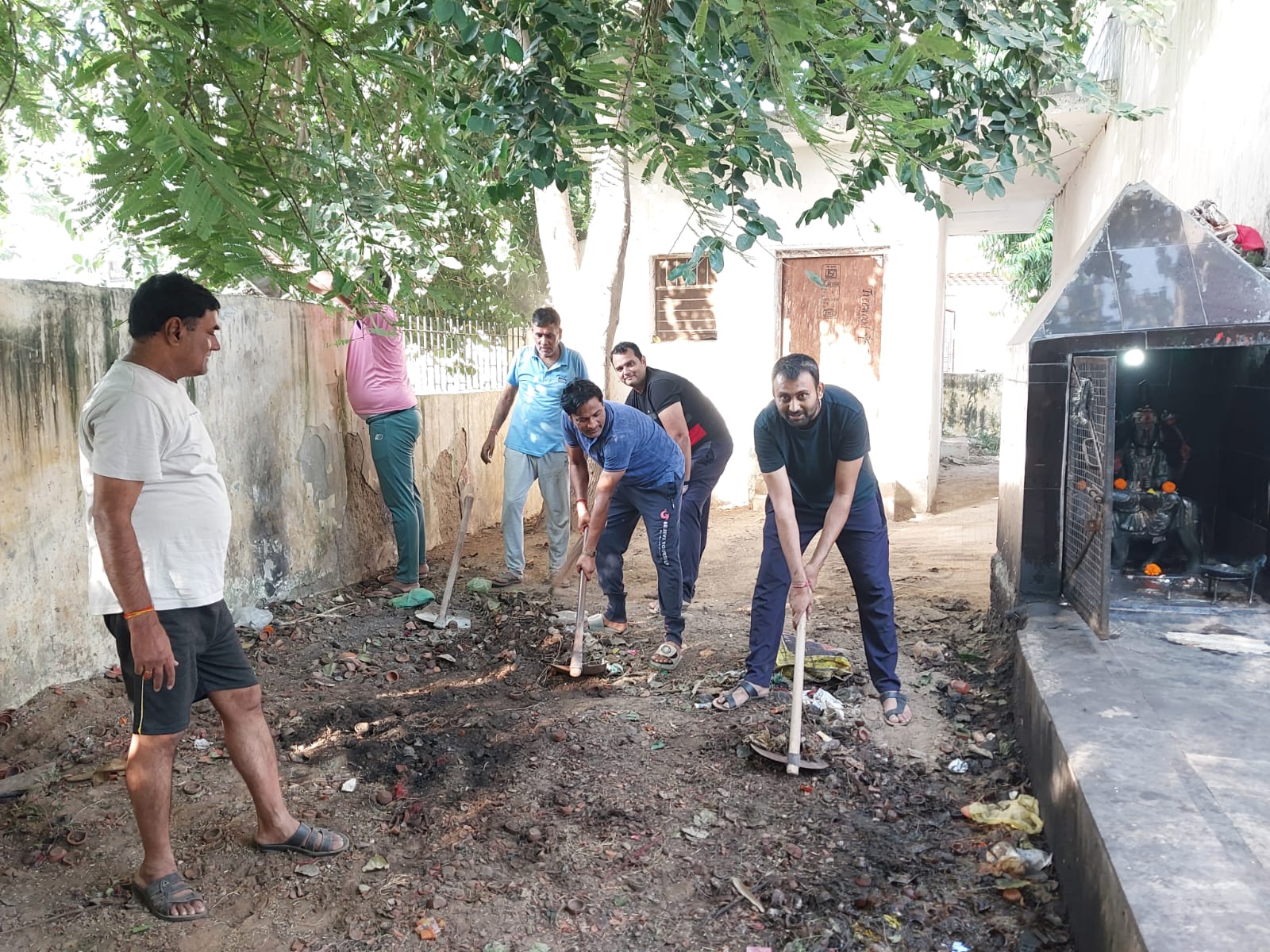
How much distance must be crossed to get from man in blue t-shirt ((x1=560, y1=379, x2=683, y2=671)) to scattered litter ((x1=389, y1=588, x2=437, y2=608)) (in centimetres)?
127

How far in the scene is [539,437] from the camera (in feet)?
20.8

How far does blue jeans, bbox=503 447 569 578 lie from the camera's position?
640 cm

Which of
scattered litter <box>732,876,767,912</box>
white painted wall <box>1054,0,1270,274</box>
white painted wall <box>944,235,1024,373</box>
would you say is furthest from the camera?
white painted wall <box>944,235,1024,373</box>

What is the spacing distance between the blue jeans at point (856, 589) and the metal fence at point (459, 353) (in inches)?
153

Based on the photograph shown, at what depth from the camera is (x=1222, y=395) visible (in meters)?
5.06

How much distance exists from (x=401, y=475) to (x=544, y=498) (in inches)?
40.3

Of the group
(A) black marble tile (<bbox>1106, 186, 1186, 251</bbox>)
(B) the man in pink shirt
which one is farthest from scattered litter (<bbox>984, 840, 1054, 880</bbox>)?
(B) the man in pink shirt

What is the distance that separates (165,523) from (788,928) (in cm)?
220

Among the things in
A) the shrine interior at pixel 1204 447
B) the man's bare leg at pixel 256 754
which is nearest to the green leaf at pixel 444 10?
the man's bare leg at pixel 256 754

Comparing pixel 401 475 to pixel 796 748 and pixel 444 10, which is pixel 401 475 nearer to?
pixel 796 748

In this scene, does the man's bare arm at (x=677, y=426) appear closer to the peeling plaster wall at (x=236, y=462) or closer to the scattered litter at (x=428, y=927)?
the peeling plaster wall at (x=236, y=462)

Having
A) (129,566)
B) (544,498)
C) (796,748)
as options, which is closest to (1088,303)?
(796,748)

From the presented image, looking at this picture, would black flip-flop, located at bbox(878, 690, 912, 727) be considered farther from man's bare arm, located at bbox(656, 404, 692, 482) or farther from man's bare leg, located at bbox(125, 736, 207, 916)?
man's bare leg, located at bbox(125, 736, 207, 916)

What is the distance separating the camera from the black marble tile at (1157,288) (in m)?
3.95
